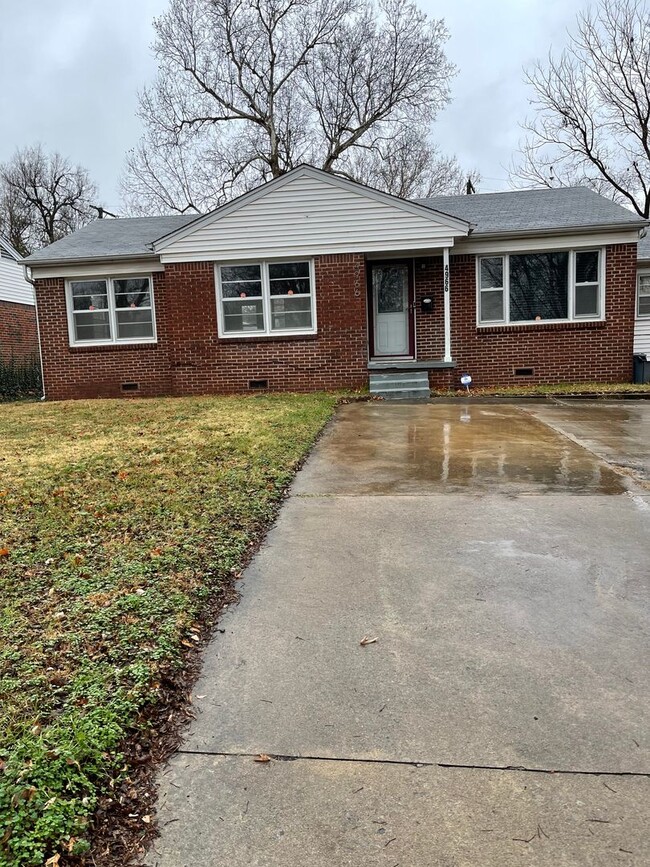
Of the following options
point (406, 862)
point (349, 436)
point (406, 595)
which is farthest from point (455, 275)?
point (406, 862)

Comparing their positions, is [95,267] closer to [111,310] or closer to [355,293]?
[111,310]

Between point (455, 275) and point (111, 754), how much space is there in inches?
529

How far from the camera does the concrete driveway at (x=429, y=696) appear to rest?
6.16ft

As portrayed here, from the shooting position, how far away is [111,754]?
2.13 m

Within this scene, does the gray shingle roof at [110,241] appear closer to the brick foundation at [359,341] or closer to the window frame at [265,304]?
the brick foundation at [359,341]

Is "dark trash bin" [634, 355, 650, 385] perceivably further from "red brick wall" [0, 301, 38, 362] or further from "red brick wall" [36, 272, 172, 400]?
"red brick wall" [0, 301, 38, 362]

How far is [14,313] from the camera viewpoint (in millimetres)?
21531

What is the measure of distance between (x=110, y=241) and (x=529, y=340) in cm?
1026

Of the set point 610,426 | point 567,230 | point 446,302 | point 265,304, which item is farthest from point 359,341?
point 610,426

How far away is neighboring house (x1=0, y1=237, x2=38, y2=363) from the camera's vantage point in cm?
2080

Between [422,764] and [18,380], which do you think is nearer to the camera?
[422,764]

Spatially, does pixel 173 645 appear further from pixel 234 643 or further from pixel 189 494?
pixel 189 494

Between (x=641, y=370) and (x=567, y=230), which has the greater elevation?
(x=567, y=230)

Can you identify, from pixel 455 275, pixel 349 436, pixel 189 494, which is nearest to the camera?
pixel 189 494
